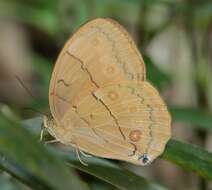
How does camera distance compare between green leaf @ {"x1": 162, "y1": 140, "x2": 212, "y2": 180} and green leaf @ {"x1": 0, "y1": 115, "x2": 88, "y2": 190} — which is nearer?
green leaf @ {"x1": 0, "y1": 115, "x2": 88, "y2": 190}

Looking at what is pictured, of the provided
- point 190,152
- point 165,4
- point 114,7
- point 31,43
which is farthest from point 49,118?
point 31,43

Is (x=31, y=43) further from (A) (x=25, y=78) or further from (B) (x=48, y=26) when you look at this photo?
(B) (x=48, y=26)

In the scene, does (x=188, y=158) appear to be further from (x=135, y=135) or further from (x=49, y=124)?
(x=49, y=124)

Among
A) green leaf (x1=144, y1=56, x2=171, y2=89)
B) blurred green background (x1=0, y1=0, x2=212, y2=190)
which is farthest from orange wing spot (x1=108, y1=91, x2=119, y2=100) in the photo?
green leaf (x1=144, y1=56, x2=171, y2=89)

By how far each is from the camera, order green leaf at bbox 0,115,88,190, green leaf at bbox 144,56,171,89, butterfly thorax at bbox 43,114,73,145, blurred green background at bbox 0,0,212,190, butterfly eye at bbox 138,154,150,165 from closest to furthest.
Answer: green leaf at bbox 0,115,88,190 → butterfly eye at bbox 138,154,150,165 → butterfly thorax at bbox 43,114,73,145 → green leaf at bbox 144,56,171,89 → blurred green background at bbox 0,0,212,190

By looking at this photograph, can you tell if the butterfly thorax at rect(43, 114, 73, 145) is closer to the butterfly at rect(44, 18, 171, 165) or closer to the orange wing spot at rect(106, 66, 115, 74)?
the butterfly at rect(44, 18, 171, 165)

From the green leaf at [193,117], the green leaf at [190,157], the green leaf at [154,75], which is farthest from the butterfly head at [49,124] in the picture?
the green leaf at [154,75]

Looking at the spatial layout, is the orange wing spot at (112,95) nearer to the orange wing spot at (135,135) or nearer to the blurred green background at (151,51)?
the orange wing spot at (135,135)
